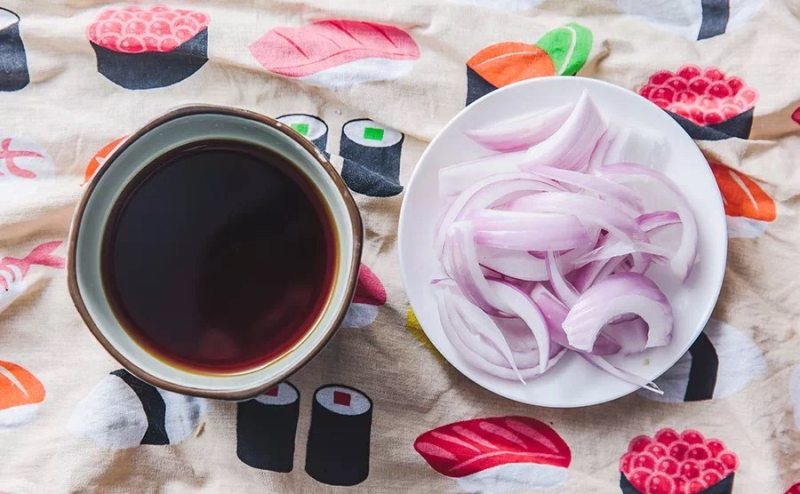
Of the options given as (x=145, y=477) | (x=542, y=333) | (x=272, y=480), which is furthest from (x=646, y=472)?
(x=145, y=477)

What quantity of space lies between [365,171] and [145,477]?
461 mm

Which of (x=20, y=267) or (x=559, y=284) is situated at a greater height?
(x=559, y=284)

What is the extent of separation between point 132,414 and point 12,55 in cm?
47

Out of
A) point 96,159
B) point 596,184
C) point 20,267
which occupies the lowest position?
point 20,267

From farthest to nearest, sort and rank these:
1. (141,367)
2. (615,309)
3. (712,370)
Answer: (712,370) → (615,309) → (141,367)

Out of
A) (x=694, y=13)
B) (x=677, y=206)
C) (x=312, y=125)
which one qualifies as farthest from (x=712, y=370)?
(x=312, y=125)

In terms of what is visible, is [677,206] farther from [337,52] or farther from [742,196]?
[337,52]

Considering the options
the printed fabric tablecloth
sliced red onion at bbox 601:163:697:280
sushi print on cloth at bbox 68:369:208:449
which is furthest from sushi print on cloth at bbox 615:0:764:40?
sushi print on cloth at bbox 68:369:208:449

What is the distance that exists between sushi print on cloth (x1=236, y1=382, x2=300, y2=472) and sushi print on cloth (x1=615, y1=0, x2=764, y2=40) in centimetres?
65

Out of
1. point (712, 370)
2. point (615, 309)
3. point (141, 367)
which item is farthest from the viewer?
point (712, 370)

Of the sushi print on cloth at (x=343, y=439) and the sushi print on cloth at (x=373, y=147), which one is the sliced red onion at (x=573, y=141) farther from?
the sushi print on cloth at (x=343, y=439)

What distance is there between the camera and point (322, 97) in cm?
115

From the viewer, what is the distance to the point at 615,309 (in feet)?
3.34

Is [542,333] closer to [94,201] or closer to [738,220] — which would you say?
[738,220]
